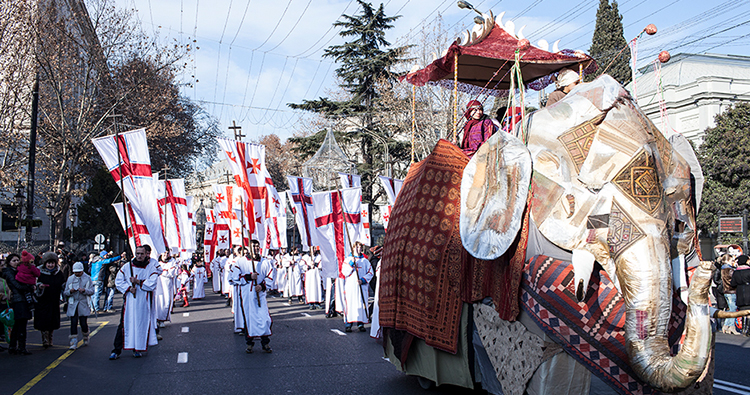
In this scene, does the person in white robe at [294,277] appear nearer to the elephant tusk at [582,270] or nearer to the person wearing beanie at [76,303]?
the person wearing beanie at [76,303]

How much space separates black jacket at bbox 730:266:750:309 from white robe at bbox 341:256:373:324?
7.28 metres

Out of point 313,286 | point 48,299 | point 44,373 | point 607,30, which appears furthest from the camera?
point 607,30

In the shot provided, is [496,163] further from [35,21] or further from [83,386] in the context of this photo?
[35,21]

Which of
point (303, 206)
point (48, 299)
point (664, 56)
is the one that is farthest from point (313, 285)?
point (664, 56)

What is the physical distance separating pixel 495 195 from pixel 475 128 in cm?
211

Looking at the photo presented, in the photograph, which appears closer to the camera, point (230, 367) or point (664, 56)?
point (664, 56)

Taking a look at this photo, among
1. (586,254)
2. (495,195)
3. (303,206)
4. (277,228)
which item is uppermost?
(495,195)

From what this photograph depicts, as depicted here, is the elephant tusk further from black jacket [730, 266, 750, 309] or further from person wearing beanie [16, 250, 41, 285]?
person wearing beanie [16, 250, 41, 285]

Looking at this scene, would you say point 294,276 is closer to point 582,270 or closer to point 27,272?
point 27,272

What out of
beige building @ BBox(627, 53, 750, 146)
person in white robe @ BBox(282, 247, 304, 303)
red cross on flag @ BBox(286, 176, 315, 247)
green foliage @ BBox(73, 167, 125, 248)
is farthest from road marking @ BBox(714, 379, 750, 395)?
green foliage @ BBox(73, 167, 125, 248)

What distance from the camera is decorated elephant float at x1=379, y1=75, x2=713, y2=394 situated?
3482 mm

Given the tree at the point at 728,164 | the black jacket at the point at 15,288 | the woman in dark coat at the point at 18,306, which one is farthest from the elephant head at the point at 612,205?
the tree at the point at 728,164

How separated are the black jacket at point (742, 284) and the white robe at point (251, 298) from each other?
873 cm

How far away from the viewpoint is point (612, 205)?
3.79 m
